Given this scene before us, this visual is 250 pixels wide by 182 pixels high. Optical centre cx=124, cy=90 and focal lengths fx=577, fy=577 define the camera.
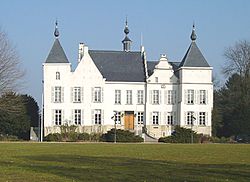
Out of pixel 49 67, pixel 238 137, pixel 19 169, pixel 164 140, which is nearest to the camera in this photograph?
pixel 19 169

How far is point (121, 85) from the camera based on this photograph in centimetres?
6631

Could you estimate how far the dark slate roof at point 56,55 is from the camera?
64.8m

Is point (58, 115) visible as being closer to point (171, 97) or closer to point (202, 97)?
point (171, 97)

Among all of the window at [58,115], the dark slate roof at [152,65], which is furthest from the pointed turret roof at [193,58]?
the window at [58,115]

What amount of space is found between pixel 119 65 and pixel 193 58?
8.83 meters

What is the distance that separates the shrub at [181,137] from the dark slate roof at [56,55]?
14555 mm

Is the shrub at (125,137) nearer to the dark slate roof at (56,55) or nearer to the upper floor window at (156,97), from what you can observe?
the upper floor window at (156,97)

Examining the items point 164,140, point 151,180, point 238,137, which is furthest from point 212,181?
point 238,137

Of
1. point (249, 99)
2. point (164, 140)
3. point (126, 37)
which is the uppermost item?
point (126, 37)

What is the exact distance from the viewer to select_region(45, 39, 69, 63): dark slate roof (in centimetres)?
6481

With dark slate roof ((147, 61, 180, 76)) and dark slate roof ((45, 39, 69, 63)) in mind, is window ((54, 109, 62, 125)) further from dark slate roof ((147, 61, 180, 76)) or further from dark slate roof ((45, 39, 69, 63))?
dark slate roof ((147, 61, 180, 76))

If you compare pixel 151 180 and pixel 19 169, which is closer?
pixel 151 180

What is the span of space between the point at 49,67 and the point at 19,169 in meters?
46.3

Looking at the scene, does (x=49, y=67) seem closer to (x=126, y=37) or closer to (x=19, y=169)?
(x=126, y=37)
